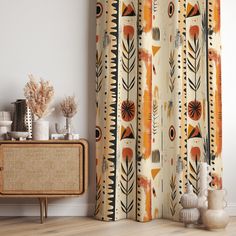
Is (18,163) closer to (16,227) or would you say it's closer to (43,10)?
(16,227)

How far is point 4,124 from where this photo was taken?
3145 mm

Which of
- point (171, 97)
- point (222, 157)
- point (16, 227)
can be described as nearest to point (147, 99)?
point (171, 97)

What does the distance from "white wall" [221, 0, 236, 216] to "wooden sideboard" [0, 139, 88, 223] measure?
1141 millimetres

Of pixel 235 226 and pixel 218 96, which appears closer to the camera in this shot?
pixel 235 226

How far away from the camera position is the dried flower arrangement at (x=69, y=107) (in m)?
3.25

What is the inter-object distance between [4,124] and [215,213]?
62.9 inches

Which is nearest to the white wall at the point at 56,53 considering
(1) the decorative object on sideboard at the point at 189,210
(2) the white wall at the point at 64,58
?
(2) the white wall at the point at 64,58

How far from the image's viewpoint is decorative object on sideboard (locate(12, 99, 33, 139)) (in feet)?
10.5

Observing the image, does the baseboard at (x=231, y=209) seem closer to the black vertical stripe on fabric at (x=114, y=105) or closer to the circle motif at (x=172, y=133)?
the circle motif at (x=172, y=133)

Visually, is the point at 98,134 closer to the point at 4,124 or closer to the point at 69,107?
the point at 69,107

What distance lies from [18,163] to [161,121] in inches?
43.3

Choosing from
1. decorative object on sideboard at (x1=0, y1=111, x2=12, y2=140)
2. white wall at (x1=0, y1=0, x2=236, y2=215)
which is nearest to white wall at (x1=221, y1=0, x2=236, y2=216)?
white wall at (x1=0, y1=0, x2=236, y2=215)

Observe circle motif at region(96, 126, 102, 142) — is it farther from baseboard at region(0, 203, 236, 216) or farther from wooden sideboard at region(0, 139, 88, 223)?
baseboard at region(0, 203, 236, 216)

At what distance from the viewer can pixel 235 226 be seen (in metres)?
2.98
